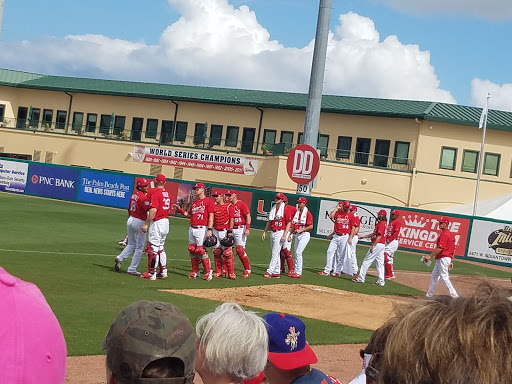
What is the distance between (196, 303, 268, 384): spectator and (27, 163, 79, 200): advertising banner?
129 feet

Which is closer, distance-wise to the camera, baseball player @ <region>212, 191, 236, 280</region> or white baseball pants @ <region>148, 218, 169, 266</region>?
white baseball pants @ <region>148, 218, 169, 266</region>

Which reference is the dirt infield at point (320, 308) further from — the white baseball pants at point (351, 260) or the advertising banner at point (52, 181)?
the advertising banner at point (52, 181)

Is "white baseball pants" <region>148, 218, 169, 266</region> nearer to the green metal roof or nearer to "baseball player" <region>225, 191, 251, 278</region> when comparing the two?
"baseball player" <region>225, 191, 251, 278</region>

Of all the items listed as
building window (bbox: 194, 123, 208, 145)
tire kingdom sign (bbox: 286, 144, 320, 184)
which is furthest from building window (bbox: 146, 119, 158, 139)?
tire kingdom sign (bbox: 286, 144, 320, 184)

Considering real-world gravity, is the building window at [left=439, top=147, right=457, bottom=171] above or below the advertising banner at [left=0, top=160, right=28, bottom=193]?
above

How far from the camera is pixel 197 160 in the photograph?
167 ft

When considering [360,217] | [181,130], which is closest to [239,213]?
[360,217]

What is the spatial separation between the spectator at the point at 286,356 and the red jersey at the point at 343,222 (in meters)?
18.1

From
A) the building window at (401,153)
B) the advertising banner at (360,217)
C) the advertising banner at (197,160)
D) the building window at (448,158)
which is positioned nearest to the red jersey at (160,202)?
the advertising banner at (360,217)

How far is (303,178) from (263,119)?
1129 inches

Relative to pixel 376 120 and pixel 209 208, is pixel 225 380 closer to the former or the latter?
pixel 209 208

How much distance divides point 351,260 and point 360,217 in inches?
491

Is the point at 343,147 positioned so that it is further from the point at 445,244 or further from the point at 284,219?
the point at 445,244

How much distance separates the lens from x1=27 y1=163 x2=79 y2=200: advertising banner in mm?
41750
